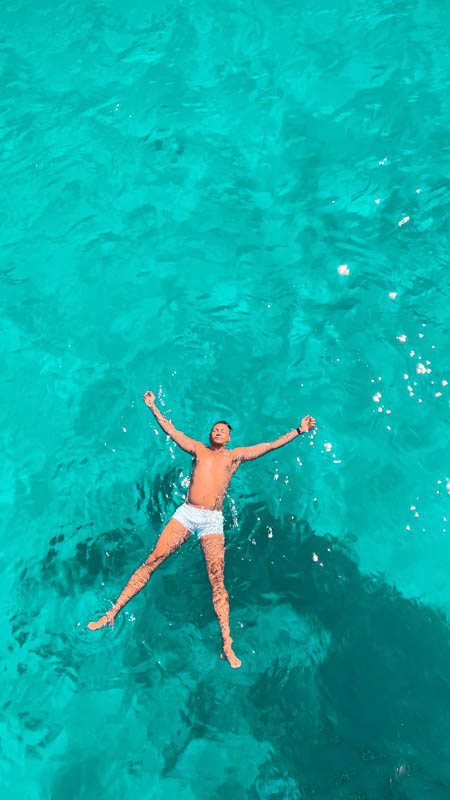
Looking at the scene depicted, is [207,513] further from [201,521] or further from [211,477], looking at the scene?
[211,477]

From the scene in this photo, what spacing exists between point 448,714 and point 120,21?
36.6ft

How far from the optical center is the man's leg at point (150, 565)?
793cm

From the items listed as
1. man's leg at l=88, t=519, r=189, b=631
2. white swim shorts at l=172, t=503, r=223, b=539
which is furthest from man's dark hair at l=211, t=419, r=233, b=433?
man's leg at l=88, t=519, r=189, b=631

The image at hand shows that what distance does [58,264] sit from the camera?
33.9 feet

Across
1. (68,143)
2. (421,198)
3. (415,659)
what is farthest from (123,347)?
(415,659)

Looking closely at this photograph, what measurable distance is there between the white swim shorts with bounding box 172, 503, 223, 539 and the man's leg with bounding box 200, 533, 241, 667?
6cm

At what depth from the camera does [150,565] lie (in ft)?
26.2

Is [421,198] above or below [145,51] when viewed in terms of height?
below

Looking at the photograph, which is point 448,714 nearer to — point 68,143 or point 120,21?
point 68,143

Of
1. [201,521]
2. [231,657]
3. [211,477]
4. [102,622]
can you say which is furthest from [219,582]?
[102,622]

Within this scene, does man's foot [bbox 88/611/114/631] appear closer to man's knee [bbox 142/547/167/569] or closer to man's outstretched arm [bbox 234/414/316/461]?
man's knee [bbox 142/547/167/569]

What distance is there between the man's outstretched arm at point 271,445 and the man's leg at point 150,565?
1.06 metres

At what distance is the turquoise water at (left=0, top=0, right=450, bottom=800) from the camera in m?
8.04

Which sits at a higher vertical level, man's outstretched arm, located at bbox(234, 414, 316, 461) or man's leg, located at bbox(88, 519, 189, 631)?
man's outstretched arm, located at bbox(234, 414, 316, 461)
